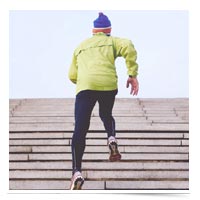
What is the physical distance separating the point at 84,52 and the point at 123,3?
2.74 feet

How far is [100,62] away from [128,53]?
0.29 m

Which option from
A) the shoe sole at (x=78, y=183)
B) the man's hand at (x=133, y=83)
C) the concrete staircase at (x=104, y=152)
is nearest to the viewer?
the shoe sole at (x=78, y=183)

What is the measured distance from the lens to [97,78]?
7.15 metres

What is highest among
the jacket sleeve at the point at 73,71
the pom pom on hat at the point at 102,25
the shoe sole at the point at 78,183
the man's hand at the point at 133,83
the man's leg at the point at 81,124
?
the pom pom on hat at the point at 102,25

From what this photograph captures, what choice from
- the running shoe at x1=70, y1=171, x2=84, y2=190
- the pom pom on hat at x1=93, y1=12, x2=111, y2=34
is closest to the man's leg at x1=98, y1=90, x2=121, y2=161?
the running shoe at x1=70, y1=171, x2=84, y2=190

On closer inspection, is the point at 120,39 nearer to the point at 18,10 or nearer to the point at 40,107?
the point at 18,10

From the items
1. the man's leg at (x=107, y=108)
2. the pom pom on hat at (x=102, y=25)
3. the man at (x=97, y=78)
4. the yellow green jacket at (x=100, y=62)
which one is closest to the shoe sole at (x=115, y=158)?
the man at (x=97, y=78)

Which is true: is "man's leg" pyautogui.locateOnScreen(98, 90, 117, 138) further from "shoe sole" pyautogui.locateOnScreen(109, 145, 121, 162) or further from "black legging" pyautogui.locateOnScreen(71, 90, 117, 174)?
"shoe sole" pyautogui.locateOnScreen(109, 145, 121, 162)

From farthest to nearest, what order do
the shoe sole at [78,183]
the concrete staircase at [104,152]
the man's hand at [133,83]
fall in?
the man's hand at [133,83] → the concrete staircase at [104,152] → the shoe sole at [78,183]

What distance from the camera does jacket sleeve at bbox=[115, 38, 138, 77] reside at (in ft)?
23.8

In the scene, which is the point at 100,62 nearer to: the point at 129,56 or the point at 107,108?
the point at 129,56

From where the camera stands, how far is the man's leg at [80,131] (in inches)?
279

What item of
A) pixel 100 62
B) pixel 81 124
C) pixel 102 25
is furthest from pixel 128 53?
A: pixel 81 124

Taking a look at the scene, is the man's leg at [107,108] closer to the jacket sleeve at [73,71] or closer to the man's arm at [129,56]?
the man's arm at [129,56]
